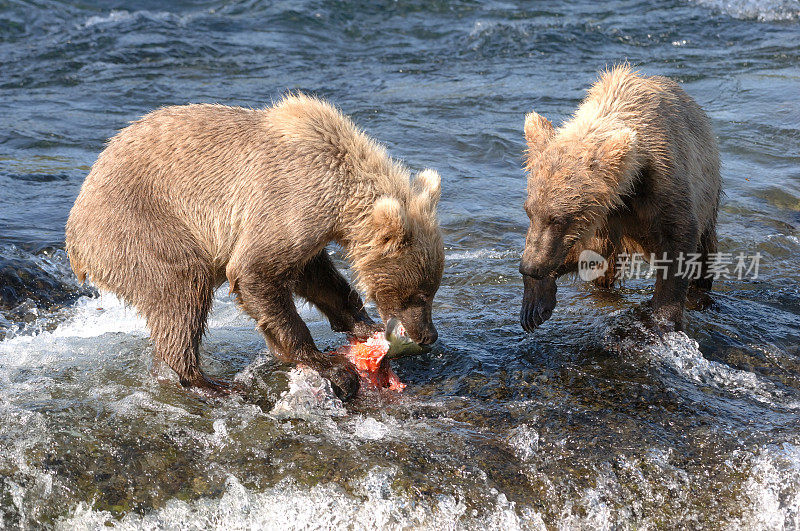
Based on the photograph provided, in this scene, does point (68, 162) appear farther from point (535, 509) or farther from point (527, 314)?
point (535, 509)

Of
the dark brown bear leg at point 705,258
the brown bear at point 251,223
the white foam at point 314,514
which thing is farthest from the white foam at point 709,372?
the white foam at point 314,514

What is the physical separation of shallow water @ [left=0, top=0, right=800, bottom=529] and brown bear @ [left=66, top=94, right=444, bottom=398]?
0.48 metres

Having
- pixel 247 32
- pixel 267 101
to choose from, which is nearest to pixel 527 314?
pixel 267 101

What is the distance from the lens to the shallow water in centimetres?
449

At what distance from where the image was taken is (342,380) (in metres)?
5.48

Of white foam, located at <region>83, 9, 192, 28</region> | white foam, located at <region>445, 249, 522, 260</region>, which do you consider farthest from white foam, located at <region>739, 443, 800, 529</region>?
white foam, located at <region>83, 9, 192, 28</region>

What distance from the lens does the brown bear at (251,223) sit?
5176 millimetres

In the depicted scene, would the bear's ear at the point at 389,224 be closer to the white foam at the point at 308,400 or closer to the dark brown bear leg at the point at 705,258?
the white foam at the point at 308,400

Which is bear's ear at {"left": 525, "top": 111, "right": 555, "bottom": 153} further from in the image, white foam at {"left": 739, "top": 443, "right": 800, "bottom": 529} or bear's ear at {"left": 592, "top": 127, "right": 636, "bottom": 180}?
white foam at {"left": 739, "top": 443, "right": 800, "bottom": 529}

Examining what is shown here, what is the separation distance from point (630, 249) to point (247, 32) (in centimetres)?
1126

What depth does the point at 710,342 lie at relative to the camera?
615cm

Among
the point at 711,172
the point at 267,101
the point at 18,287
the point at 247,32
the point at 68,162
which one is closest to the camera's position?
the point at 711,172

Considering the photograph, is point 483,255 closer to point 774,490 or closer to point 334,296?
point 334,296

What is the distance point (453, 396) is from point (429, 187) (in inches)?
51.2
